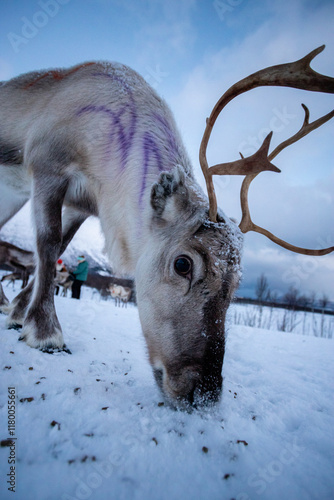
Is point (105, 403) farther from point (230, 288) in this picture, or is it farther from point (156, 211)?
point (156, 211)

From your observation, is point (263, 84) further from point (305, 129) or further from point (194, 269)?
point (194, 269)

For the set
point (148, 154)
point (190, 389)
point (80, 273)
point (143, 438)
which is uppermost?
point (148, 154)

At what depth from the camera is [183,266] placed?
2066 mm

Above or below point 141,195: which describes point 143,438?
below

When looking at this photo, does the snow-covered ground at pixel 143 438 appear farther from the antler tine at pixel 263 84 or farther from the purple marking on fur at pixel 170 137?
the purple marking on fur at pixel 170 137

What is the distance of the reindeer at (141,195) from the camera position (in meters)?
1.93

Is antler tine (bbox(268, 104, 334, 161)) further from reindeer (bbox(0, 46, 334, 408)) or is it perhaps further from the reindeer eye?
the reindeer eye

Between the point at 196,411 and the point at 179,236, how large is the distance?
128cm

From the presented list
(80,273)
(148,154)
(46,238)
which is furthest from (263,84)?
(80,273)

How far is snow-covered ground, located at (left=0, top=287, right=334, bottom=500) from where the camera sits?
1030 mm

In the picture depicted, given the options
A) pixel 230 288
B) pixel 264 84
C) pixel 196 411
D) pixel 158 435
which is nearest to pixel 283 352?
pixel 230 288

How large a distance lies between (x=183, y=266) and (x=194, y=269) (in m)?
0.10

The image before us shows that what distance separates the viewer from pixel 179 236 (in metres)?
2.20

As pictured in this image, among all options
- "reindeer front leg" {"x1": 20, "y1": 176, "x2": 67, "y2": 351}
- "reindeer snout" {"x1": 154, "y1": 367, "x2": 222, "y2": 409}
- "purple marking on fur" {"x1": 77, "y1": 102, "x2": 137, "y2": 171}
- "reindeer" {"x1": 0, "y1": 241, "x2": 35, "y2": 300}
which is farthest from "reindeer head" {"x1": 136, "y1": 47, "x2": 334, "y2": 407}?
"reindeer" {"x1": 0, "y1": 241, "x2": 35, "y2": 300}
